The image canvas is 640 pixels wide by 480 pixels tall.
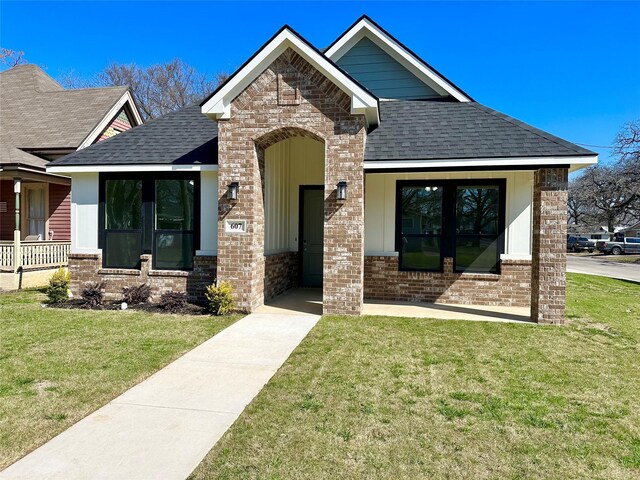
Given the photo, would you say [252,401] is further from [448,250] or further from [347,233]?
[448,250]

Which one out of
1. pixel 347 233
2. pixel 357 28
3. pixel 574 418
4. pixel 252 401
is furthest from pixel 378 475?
pixel 357 28

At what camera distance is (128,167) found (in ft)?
28.6

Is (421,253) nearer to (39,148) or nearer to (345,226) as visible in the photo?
(345,226)

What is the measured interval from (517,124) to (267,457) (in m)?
8.44

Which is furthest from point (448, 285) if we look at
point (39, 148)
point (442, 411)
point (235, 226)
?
point (39, 148)

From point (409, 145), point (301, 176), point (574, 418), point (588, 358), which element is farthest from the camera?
point (301, 176)

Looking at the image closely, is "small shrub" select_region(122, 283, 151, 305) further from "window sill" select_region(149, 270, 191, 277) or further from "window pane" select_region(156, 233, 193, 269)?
"window pane" select_region(156, 233, 193, 269)

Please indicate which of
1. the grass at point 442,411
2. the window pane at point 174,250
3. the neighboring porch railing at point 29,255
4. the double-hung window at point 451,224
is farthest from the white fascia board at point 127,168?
the double-hung window at point 451,224

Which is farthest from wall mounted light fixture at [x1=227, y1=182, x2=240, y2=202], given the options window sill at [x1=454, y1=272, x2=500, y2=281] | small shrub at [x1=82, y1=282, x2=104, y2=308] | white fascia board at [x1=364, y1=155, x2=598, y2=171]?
window sill at [x1=454, y1=272, x2=500, y2=281]

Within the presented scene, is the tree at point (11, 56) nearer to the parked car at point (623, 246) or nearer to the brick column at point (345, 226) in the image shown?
the brick column at point (345, 226)

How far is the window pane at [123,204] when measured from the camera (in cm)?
905

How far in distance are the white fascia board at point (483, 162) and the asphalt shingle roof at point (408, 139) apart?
0.10 m

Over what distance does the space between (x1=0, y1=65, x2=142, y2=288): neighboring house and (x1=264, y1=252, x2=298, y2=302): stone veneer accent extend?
272 inches

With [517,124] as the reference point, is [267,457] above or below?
below
